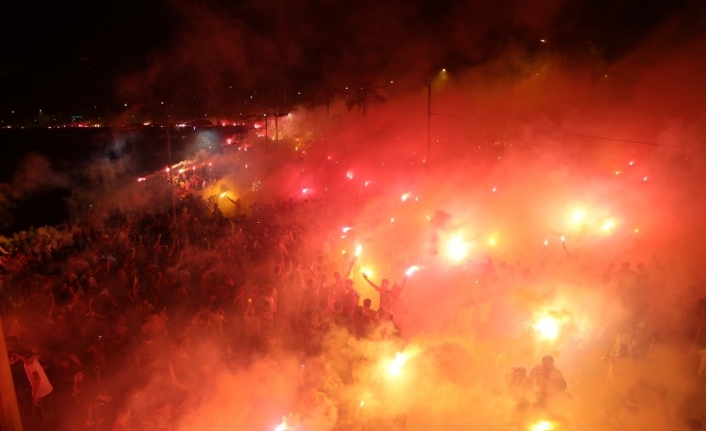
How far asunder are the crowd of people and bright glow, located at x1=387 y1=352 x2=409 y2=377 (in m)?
0.14

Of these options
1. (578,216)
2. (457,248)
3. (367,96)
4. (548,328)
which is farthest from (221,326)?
(367,96)

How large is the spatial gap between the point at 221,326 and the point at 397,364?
6.21ft

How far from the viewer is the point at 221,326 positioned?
16.7 feet

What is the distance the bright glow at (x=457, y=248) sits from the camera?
8.66 m

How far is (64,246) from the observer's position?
291 inches

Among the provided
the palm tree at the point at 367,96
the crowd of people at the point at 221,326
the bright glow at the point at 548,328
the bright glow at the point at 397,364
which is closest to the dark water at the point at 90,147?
the palm tree at the point at 367,96

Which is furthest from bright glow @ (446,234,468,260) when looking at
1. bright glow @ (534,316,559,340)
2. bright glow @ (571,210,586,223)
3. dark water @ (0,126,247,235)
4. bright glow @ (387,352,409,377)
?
dark water @ (0,126,247,235)

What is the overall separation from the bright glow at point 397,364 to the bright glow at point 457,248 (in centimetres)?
345

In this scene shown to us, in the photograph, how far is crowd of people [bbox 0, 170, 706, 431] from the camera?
4305mm

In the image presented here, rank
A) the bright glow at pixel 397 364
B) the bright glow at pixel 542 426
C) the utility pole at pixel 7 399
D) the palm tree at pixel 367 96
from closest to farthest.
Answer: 1. the utility pole at pixel 7 399
2. the bright glow at pixel 542 426
3. the bright glow at pixel 397 364
4. the palm tree at pixel 367 96

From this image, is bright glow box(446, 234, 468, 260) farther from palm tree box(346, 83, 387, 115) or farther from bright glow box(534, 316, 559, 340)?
palm tree box(346, 83, 387, 115)

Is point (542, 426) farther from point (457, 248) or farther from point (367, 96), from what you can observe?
point (367, 96)

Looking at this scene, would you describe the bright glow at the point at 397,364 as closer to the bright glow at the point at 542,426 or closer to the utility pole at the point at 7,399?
the bright glow at the point at 542,426

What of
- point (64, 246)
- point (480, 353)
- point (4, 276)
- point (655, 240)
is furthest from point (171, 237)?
point (655, 240)
